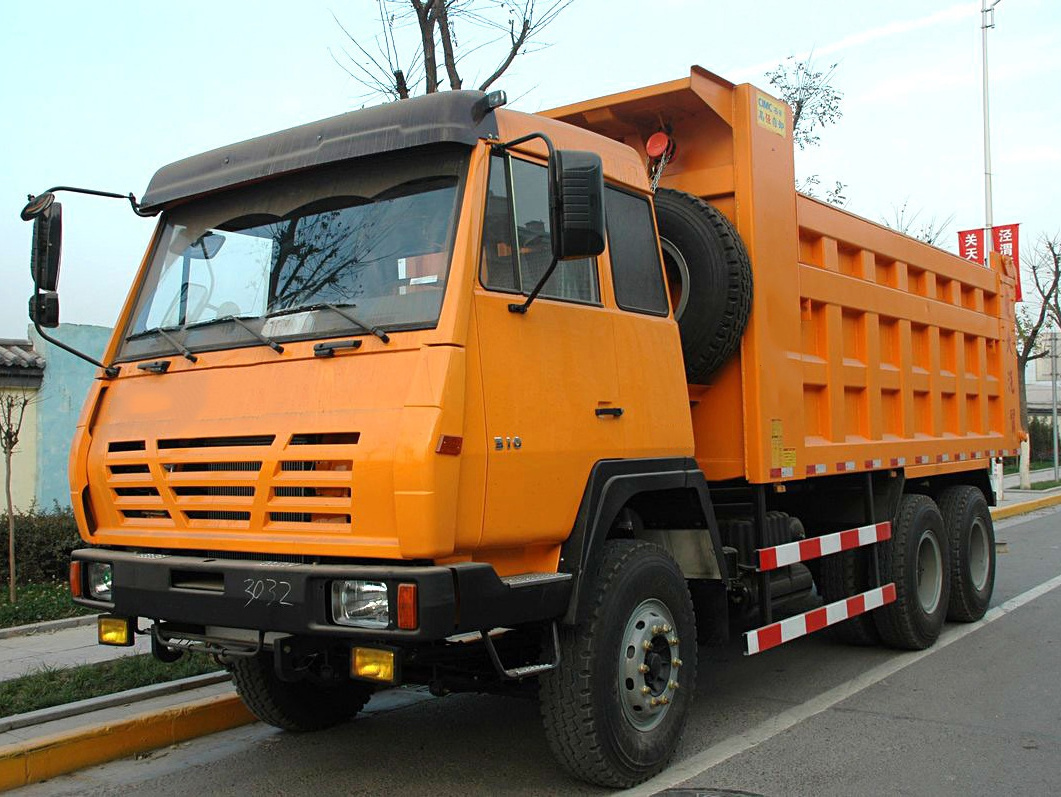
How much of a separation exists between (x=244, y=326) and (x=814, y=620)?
380 cm

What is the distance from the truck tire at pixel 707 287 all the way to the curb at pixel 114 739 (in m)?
3.23

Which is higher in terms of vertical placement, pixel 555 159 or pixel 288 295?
pixel 555 159

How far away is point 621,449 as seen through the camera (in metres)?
4.78

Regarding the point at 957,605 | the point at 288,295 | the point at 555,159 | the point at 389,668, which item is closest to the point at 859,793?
the point at 389,668

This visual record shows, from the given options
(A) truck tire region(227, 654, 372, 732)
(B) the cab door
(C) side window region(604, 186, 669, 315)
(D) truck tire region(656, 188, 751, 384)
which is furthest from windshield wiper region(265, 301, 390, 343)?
(D) truck tire region(656, 188, 751, 384)

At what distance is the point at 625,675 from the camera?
4652mm

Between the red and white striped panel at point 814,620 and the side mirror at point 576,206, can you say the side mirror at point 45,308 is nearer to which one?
the side mirror at point 576,206

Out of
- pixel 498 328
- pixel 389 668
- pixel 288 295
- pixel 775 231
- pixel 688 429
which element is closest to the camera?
pixel 389 668

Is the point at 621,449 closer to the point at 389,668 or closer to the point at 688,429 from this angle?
the point at 688,429

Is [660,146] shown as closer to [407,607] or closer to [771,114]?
[771,114]

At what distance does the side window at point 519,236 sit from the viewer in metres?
4.33

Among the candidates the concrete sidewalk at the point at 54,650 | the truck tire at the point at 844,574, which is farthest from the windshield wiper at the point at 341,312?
the truck tire at the point at 844,574

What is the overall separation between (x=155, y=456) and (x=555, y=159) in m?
2.09

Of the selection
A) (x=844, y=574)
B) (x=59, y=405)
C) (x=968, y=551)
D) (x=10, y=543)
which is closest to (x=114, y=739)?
(x=10, y=543)
